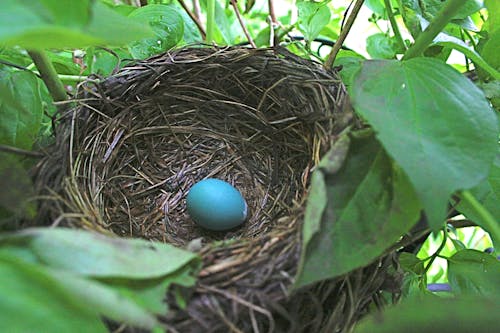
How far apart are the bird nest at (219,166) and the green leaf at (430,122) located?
75mm

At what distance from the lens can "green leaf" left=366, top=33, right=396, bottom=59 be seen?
101 centimetres

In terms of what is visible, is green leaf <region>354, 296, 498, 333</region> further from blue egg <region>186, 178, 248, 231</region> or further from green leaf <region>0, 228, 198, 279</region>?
blue egg <region>186, 178, 248, 231</region>

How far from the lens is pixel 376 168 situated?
57 centimetres

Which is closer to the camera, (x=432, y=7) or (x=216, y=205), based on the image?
(x=432, y=7)

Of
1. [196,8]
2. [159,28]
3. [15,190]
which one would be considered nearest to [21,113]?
[15,190]

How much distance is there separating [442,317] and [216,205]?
0.57 m

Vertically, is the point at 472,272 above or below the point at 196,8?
below

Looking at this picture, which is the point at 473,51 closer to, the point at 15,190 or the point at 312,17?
the point at 312,17

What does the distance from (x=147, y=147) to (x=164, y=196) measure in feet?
0.30

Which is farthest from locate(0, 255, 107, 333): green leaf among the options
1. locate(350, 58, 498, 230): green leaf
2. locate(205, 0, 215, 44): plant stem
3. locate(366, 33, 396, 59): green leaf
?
locate(366, 33, 396, 59): green leaf

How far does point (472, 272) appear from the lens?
726 mm

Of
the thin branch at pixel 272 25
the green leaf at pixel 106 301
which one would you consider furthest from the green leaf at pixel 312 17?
the green leaf at pixel 106 301

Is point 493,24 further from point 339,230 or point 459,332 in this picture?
point 459,332

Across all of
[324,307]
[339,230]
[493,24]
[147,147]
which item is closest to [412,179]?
[339,230]
